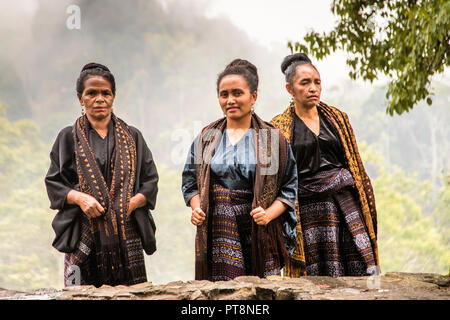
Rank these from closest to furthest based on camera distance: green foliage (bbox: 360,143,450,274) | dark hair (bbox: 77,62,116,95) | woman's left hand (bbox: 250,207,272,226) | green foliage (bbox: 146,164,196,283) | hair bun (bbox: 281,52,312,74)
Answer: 1. woman's left hand (bbox: 250,207,272,226)
2. dark hair (bbox: 77,62,116,95)
3. hair bun (bbox: 281,52,312,74)
4. green foliage (bbox: 146,164,196,283)
5. green foliage (bbox: 360,143,450,274)

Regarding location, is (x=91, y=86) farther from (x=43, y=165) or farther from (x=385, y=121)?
(x=385, y=121)

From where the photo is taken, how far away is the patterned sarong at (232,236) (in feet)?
11.4

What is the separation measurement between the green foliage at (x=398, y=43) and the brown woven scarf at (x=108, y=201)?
8.75 feet

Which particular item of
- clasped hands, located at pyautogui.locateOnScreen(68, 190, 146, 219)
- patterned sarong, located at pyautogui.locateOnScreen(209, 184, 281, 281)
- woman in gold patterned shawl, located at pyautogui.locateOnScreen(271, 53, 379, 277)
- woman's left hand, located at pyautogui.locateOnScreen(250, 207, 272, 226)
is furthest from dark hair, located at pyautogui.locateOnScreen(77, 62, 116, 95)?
woman's left hand, located at pyautogui.locateOnScreen(250, 207, 272, 226)

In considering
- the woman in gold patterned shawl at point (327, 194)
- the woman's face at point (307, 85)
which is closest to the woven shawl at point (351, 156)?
the woman in gold patterned shawl at point (327, 194)

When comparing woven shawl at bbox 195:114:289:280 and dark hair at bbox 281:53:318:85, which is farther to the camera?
dark hair at bbox 281:53:318:85

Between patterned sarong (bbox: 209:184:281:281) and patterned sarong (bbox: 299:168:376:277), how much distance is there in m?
0.59

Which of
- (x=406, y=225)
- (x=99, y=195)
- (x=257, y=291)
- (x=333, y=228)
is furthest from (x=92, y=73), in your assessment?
(x=406, y=225)

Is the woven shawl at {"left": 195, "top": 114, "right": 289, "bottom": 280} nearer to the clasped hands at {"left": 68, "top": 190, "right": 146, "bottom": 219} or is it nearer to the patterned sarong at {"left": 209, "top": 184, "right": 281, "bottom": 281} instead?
the patterned sarong at {"left": 209, "top": 184, "right": 281, "bottom": 281}

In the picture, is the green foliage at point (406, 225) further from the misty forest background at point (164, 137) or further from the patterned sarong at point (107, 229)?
the patterned sarong at point (107, 229)

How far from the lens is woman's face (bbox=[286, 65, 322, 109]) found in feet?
13.2

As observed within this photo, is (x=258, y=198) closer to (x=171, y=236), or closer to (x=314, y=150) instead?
(x=314, y=150)
